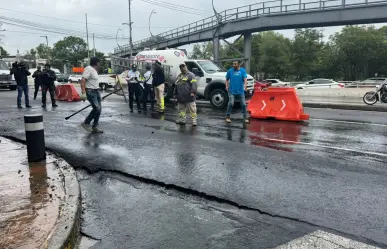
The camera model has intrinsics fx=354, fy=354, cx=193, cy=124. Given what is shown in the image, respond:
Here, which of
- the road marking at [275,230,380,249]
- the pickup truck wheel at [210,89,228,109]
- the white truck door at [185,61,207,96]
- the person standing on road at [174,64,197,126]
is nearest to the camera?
the road marking at [275,230,380,249]

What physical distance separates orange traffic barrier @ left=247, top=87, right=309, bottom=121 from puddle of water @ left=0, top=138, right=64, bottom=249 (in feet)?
23.2

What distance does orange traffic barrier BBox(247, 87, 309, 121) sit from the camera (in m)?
10.7

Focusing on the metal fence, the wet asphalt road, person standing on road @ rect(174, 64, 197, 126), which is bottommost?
the wet asphalt road

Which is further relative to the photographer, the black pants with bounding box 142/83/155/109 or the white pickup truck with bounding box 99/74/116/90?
the white pickup truck with bounding box 99/74/116/90

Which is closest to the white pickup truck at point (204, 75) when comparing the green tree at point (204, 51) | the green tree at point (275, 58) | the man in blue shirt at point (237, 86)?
the man in blue shirt at point (237, 86)

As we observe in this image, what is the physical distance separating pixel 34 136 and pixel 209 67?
10.4 metres

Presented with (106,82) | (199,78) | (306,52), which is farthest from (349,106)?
(306,52)

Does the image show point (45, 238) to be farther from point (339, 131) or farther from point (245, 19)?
point (245, 19)

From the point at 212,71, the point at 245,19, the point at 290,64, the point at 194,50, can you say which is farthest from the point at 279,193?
the point at 194,50

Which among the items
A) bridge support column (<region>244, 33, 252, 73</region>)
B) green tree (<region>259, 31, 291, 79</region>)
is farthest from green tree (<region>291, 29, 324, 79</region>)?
bridge support column (<region>244, 33, 252, 73</region>)

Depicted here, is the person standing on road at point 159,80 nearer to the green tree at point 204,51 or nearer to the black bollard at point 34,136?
the black bollard at point 34,136

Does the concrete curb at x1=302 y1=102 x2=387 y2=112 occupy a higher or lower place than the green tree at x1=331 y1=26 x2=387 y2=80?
lower

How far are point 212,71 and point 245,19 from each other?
22121 millimetres

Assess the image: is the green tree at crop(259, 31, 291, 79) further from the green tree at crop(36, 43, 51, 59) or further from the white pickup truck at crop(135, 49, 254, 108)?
the green tree at crop(36, 43, 51, 59)
